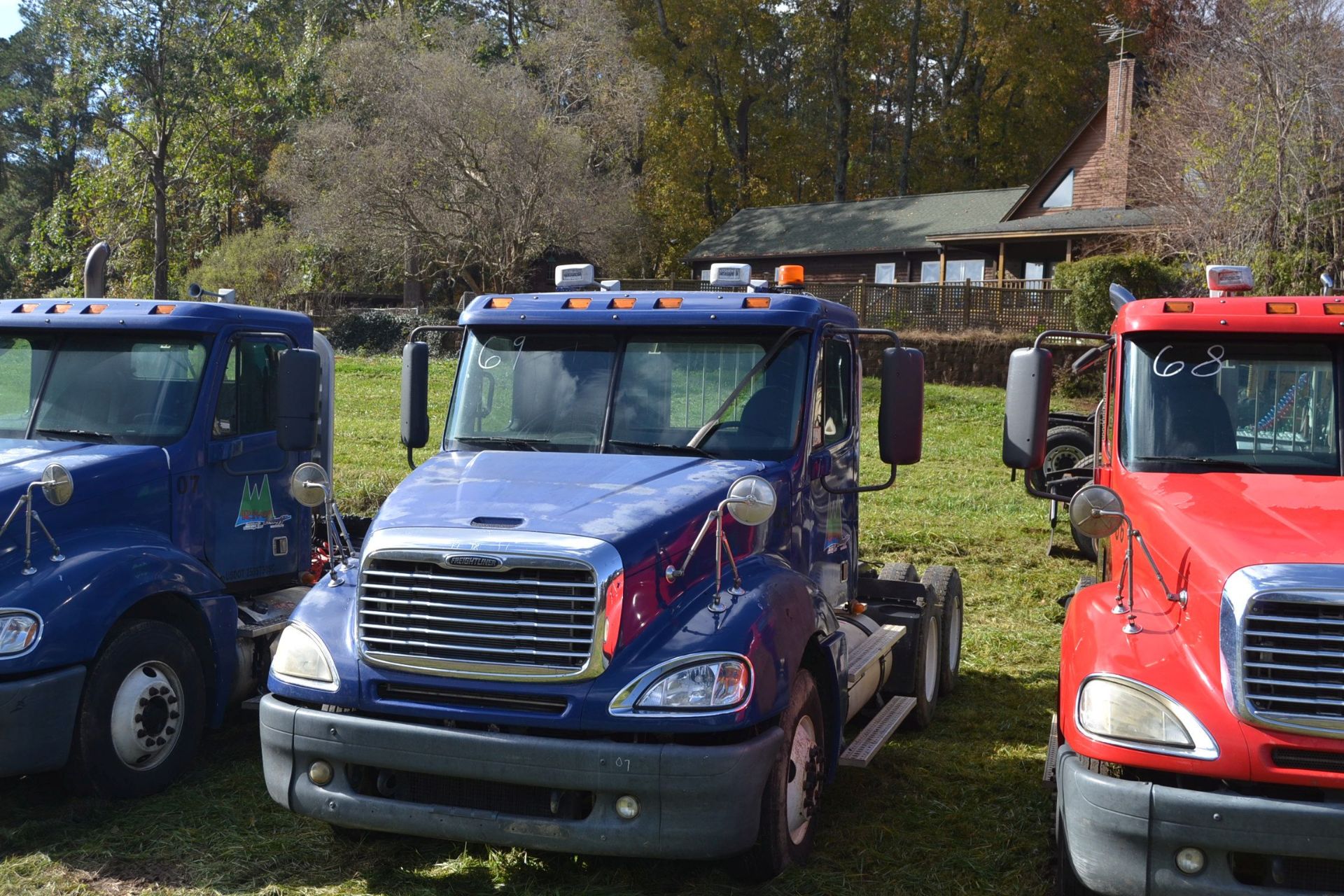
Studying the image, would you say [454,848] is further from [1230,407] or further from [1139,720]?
[1230,407]

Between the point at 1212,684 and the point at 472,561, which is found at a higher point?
the point at 472,561

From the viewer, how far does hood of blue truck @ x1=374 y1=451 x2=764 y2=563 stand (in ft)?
16.5

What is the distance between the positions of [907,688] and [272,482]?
3985mm

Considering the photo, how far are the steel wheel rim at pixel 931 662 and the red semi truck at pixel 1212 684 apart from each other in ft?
6.69

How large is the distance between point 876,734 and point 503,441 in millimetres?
2389

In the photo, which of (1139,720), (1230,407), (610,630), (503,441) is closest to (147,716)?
(503,441)

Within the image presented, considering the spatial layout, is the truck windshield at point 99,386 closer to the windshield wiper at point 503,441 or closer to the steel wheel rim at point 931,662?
the windshield wiper at point 503,441

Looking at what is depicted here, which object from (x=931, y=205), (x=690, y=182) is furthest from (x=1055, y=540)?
(x=690, y=182)

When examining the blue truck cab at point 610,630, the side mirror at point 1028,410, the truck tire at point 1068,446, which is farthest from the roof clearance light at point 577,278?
the truck tire at point 1068,446

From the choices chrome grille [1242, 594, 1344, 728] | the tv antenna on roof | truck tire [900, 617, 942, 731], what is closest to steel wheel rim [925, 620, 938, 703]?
truck tire [900, 617, 942, 731]

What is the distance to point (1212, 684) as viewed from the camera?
14.6ft

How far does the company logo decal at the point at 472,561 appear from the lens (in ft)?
16.0

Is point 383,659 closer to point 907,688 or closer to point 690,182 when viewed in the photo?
point 907,688

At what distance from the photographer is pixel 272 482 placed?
7719 millimetres
